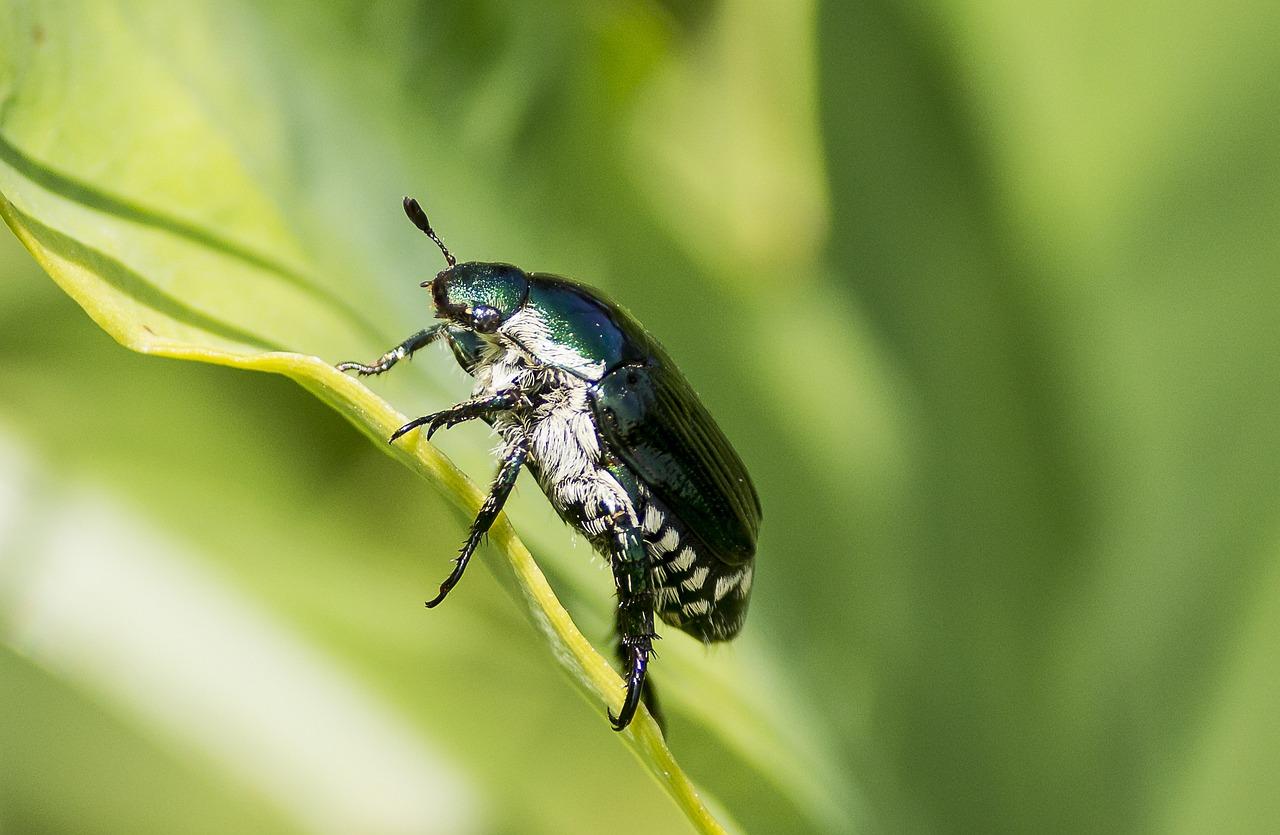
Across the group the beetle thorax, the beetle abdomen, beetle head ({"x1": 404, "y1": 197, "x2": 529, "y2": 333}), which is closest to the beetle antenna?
beetle head ({"x1": 404, "y1": 197, "x2": 529, "y2": 333})

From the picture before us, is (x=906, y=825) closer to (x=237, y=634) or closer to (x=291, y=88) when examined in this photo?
(x=237, y=634)

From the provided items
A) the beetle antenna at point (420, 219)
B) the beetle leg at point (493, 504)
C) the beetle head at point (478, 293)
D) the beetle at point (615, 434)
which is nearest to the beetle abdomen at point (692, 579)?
the beetle at point (615, 434)

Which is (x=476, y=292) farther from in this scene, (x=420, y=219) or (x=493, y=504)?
(x=493, y=504)

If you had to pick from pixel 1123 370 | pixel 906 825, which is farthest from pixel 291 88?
pixel 906 825

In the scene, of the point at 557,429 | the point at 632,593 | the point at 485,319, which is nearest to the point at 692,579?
the point at 632,593

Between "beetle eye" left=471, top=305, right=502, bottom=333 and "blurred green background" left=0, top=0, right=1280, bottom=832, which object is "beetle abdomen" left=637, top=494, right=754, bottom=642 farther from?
"beetle eye" left=471, top=305, right=502, bottom=333
